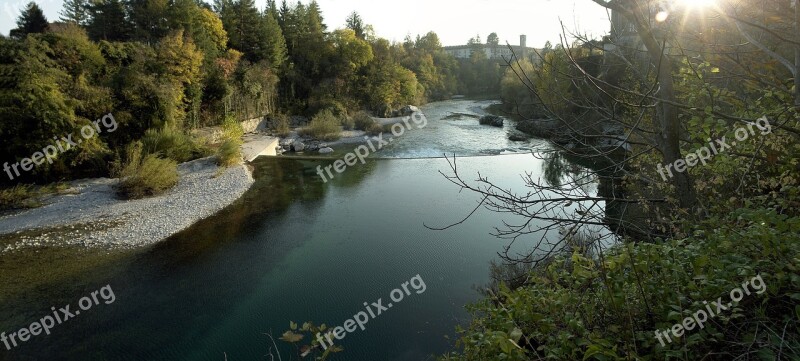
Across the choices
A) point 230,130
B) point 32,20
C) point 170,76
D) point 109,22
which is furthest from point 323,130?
point 32,20

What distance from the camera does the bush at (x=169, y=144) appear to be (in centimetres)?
1204

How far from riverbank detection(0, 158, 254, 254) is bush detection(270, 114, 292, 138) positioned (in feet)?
33.2

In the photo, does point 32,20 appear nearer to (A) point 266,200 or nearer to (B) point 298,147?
(B) point 298,147

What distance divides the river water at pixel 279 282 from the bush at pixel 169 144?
3.56 meters

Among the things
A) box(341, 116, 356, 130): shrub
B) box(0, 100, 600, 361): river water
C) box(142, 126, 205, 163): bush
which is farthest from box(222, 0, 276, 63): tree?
box(0, 100, 600, 361): river water

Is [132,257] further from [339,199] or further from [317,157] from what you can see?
[317,157]

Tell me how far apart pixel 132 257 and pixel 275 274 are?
2.56 metres

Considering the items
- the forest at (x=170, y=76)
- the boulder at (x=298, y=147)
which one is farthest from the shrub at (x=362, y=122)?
the boulder at (x=298, y=147)

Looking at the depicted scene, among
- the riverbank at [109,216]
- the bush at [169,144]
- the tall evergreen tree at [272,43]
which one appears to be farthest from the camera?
the tall evergreen tree at [272,43]

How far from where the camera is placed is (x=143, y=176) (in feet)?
32.4

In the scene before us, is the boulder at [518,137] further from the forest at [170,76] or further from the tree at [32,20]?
the tree at [32,20]

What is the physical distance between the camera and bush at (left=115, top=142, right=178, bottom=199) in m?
9.79

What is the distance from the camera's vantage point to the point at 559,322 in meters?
2.05

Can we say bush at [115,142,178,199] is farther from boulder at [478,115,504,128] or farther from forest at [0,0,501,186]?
boulder at [478,115,504,128]
